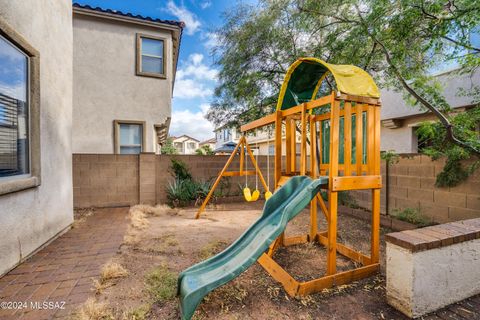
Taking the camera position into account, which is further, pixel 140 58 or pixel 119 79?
pixel 140 58

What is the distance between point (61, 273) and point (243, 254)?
204cm

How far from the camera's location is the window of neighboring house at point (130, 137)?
718 cm

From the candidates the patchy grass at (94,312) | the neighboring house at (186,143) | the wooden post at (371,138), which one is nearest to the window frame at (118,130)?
the patchy grass at (94,312)

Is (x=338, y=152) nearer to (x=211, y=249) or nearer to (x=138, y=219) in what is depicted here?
(x=211, y=249)

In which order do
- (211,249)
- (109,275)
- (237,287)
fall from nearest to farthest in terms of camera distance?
(237,287) → (109,275) → (211,249)

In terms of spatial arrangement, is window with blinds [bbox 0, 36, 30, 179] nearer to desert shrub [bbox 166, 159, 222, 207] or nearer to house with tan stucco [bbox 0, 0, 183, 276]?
house with tan stucco [bbox 0, 0, 183, 276]

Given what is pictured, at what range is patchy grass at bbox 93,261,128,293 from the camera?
2258 mm

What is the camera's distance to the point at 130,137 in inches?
288

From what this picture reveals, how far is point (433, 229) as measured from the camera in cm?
212

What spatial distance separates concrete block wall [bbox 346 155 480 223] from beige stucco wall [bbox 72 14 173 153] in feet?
21.8

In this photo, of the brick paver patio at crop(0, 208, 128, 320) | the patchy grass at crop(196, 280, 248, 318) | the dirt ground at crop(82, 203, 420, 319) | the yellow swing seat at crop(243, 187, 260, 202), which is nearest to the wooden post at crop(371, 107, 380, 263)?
the dirt ground at crop(82, 203, 420, 319)

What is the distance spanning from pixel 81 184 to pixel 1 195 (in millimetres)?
3535

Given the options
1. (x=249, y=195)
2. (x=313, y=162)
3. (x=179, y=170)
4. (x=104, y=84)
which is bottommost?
(x=249, y=195)

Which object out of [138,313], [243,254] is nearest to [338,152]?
[243,254]
